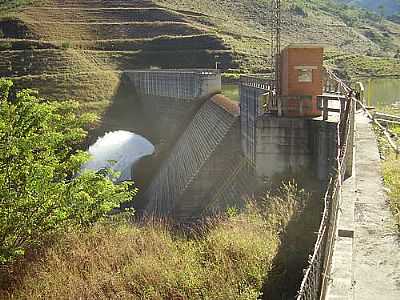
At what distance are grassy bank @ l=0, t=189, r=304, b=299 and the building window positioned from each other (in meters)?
5.51

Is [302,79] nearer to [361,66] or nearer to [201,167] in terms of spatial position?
[201,167]

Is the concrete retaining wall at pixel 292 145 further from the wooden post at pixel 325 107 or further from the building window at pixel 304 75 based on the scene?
the building window at pixel 304 75

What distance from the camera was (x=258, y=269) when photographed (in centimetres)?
795

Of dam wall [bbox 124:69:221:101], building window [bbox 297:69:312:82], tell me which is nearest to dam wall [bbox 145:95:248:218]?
dam wall [bbox 124:69:221:101]

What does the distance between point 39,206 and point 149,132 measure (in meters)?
34.1

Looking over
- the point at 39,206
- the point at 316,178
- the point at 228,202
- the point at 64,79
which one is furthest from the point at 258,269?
the point at 64,79

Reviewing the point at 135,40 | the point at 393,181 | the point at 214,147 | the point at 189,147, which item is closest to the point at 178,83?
the point at 189,147

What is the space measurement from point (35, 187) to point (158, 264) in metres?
2.91

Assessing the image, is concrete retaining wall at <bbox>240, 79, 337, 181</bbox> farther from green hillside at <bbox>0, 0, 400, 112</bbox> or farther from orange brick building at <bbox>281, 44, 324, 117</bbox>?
green hillside at <bbox>0, 0, 400, 112</bbox>

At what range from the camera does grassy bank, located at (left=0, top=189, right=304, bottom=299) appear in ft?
26.0

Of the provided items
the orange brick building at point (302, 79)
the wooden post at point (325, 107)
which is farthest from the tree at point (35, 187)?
the wooden post at point (325, 107)

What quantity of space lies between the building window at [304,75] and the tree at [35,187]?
6.58 meters

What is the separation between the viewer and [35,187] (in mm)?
9328

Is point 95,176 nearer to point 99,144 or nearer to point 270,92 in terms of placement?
point 270,92
